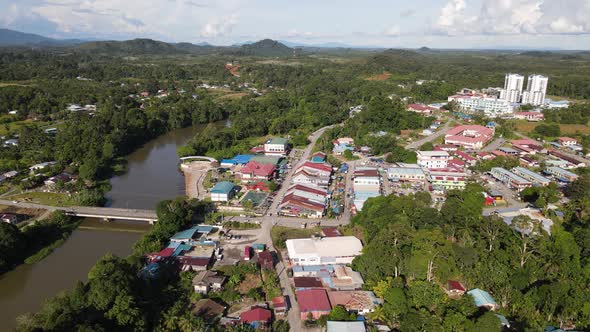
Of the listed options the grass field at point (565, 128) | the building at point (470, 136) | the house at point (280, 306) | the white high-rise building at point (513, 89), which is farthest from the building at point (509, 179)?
the white high-rise building at point (513, 89)

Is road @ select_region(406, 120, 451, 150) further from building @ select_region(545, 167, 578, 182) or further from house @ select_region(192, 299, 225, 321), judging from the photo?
house @ select_region(192, 299, 225, 321)

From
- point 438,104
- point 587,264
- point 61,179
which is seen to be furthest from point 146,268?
point 438,104

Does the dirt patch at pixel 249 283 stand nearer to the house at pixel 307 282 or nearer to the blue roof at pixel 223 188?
the house at pixel 307 282

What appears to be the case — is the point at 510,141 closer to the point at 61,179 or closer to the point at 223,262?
the point at 223,262

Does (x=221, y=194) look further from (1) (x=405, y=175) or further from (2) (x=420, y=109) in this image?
(2) (x=420, y=109)

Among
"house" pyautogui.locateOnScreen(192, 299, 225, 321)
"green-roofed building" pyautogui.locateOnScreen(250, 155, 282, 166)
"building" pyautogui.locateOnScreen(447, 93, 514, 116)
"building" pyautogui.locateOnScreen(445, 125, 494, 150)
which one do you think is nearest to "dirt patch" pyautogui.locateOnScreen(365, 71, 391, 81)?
"building" pyautogui.locateOnScreen(447, 93, 514, 116)
